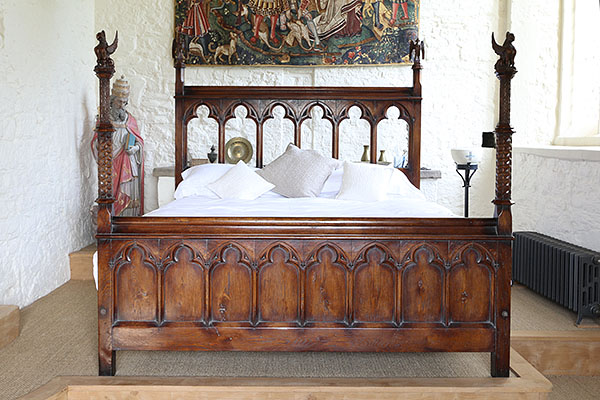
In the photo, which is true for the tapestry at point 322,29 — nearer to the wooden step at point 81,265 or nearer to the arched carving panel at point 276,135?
the arched carving panel at point 276,135

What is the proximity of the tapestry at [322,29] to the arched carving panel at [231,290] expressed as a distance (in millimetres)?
4243

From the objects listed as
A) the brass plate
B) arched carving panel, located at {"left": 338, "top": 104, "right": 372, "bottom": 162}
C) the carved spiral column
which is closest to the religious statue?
the brass plate

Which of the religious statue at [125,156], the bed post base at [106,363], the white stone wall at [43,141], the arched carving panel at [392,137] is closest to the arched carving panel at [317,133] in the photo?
the arched carving panel at [392,137]

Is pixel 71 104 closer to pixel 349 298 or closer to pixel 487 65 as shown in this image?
pixel 349 298

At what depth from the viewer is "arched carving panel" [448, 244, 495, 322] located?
9.78 ft

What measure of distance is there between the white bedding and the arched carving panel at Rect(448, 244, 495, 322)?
0.55 m

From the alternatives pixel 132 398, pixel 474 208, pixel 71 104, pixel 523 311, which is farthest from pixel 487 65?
pixel 132 398

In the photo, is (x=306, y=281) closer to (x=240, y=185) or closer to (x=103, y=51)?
A: (x=103, y=51)

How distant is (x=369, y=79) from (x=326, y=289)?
432 cm

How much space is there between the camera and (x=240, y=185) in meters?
4.58

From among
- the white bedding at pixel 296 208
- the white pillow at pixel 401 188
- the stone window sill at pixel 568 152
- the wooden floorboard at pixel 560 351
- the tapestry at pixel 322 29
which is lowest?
the wooden floorboard at pixel 560 351

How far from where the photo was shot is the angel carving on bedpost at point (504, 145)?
2969mm

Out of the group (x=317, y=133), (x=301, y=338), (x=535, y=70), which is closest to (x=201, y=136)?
(x=317, y=133)

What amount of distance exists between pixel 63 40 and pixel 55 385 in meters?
3.63
